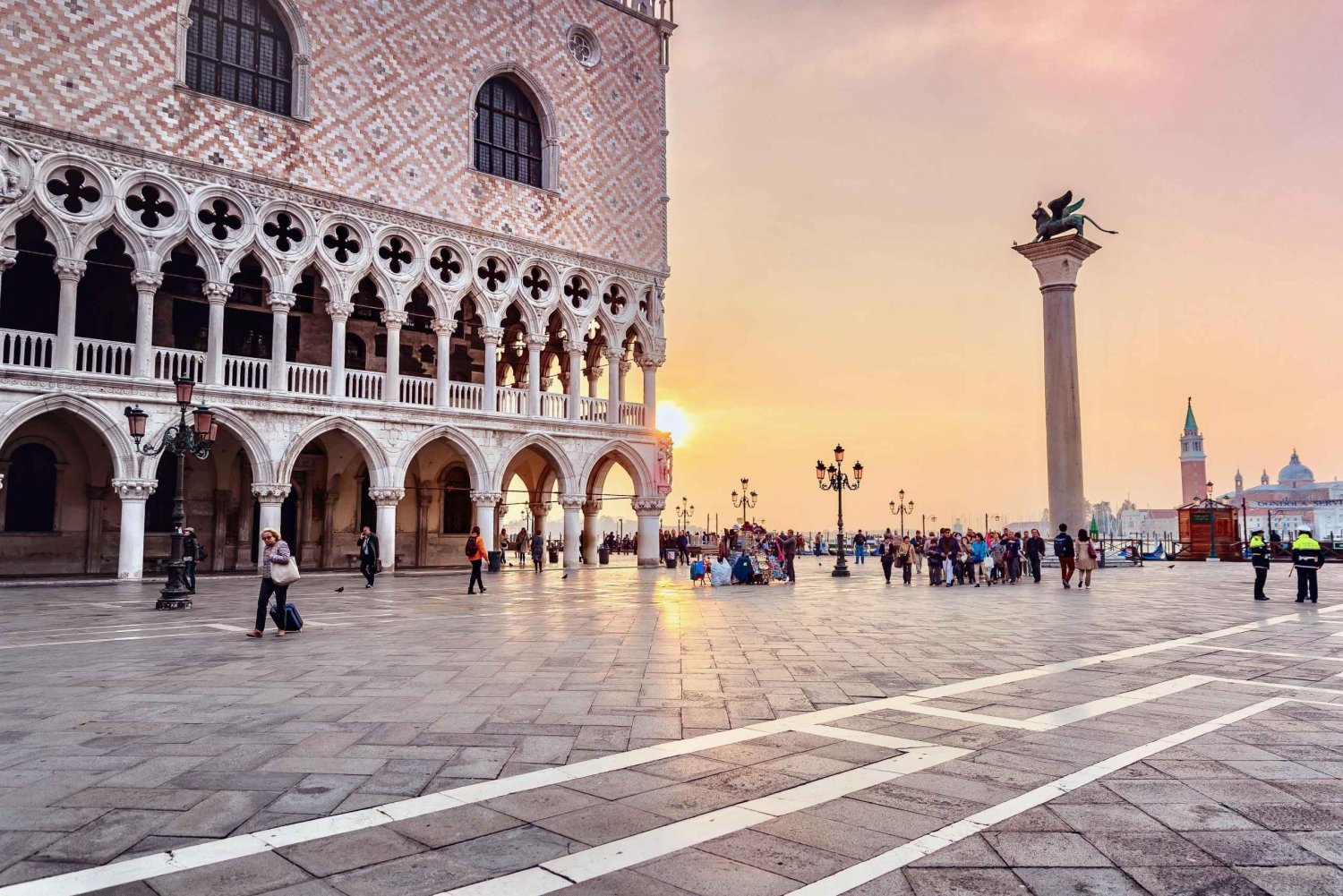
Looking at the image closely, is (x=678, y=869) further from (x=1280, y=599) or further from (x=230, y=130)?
(x=230, y=130)

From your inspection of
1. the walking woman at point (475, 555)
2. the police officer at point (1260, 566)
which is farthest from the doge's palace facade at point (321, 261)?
the police officer at point (1260, 566)

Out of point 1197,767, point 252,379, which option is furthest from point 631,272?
point 1197,767

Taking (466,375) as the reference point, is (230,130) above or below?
above

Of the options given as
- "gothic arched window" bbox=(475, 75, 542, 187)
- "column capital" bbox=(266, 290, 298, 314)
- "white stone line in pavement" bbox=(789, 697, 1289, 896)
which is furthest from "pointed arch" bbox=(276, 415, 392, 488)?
"white stone line in pavement" bbox=(789, 697, 1289, 896)

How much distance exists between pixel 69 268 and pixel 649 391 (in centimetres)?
1594

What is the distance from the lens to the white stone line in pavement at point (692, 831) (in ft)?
9.97

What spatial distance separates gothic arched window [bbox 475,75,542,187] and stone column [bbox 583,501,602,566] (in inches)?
424

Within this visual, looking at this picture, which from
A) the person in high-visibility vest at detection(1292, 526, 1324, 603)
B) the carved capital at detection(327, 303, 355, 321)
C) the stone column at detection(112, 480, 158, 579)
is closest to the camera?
the person in high-visibility vest at detection(1292, 526, 1324, 603)

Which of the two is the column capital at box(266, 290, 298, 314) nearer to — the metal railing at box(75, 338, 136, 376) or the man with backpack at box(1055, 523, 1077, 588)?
the metal railing at box(75, 338, 136, 376)

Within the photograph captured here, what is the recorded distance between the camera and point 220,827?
3607 mm

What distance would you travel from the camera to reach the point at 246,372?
2156cm

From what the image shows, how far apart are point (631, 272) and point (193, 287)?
1269 cm

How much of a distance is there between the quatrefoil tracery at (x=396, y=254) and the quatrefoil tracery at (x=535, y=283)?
362 cm

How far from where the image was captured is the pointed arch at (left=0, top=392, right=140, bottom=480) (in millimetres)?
18219
